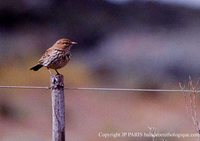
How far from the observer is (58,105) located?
3.15 meters

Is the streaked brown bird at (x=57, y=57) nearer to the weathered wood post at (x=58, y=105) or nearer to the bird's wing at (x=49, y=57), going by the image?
the bird's wing at (x=49, y=57)

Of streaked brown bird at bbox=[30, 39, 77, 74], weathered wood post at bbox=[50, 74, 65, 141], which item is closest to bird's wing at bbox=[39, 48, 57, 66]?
streaked brown bird at bbox=[30, 39, 77, 74]

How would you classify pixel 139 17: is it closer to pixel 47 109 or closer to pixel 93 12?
pixel 93 12

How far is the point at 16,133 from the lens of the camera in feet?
17.2

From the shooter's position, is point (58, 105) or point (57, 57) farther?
point (57, 57)

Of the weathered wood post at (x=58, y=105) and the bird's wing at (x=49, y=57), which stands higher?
the bird's wing at (x=49, y=57)

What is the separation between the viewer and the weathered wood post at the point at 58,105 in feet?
10.3

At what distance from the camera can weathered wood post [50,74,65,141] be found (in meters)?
3.15

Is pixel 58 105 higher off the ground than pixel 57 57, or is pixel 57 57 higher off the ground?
pixel 57 57

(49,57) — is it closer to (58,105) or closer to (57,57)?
(57,57)

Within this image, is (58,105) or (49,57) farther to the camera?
(49,57)

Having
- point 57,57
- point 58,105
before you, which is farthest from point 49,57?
point 58,105

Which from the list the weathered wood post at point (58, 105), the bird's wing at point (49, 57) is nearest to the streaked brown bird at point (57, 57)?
the bird's wing at point (49, 57)

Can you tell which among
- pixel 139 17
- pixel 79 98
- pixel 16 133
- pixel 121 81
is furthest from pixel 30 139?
pixel 139 17
